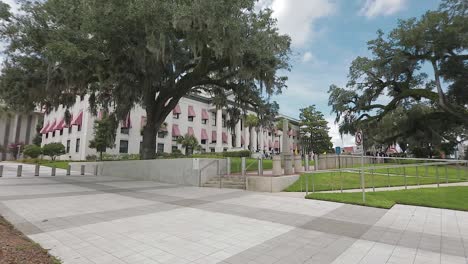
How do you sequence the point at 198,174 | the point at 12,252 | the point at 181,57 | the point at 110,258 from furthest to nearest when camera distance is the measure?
the point at 181,57 → the point at 198,174 → the point at 110,258 → the point at 12,252

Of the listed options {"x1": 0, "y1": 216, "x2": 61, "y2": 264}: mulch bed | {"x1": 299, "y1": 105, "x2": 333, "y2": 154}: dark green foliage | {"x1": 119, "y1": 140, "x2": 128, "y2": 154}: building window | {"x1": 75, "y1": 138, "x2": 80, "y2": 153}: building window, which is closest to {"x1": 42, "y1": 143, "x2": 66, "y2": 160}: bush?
{"x1": 75, "y1": 138, "x2": 80, "y2": 153}: building window

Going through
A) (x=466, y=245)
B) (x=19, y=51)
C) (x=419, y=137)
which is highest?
(x=19, y=51)

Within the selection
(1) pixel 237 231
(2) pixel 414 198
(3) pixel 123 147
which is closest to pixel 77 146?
(3) pixel 123 147

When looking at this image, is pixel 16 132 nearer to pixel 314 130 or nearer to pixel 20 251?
pixel 314 130

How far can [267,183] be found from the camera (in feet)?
38.3

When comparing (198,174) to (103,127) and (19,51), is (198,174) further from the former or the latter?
(103,127)

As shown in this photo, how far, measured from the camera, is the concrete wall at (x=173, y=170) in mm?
13836

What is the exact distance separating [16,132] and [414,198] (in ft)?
238

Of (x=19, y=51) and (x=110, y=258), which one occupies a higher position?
(x=19, y=51)

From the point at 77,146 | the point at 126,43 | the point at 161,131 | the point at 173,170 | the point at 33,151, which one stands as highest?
the point at 126,43

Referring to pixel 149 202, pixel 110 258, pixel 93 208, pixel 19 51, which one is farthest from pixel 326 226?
pixel 19 51

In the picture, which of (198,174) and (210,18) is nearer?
(210,18)

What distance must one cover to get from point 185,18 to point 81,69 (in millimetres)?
6250

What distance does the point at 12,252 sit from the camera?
3.76 m
